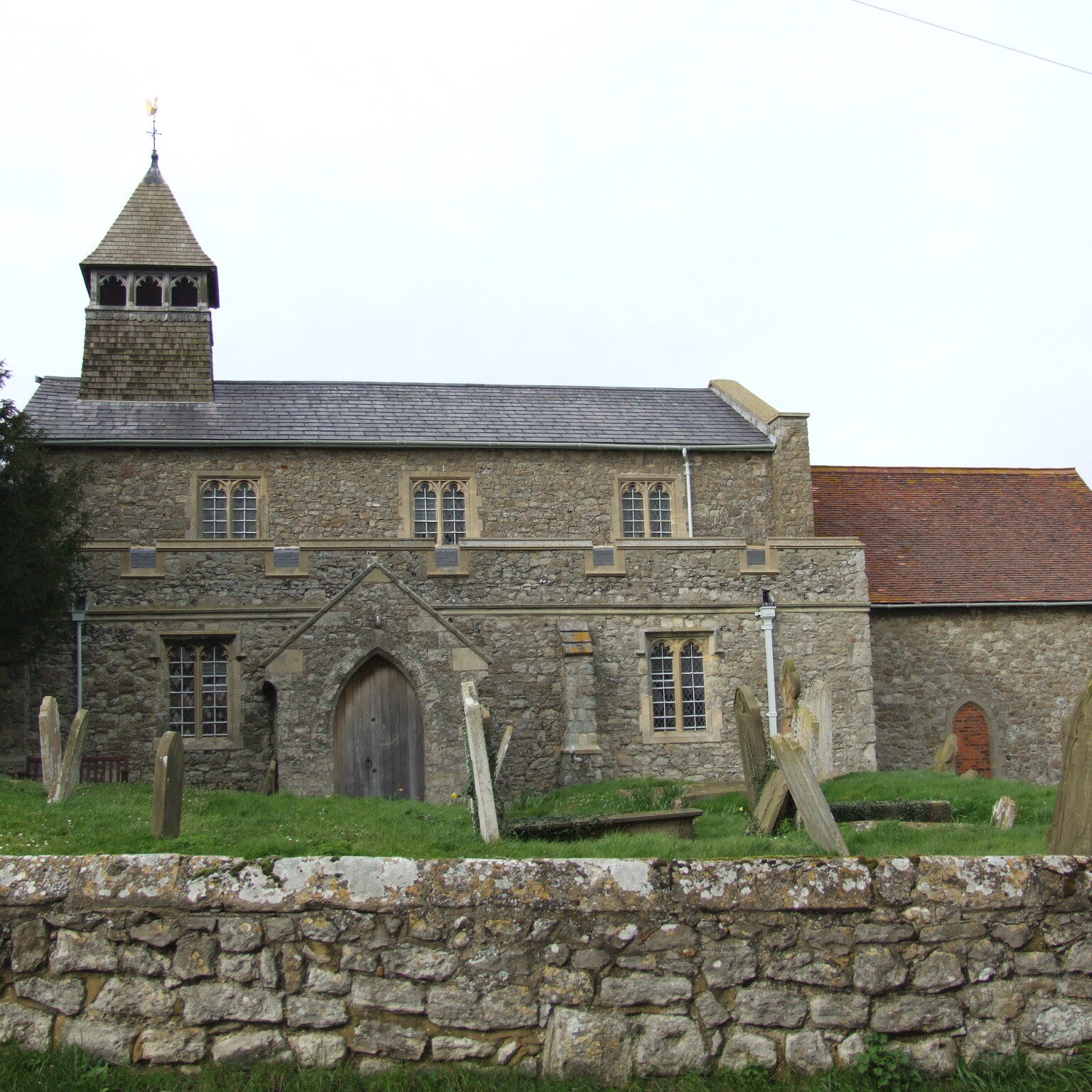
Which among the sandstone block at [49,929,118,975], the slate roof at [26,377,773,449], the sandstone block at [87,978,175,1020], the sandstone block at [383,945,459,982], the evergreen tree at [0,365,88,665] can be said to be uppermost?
the slate roof at [26,377,773,449]

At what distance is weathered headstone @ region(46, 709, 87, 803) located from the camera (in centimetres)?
1083

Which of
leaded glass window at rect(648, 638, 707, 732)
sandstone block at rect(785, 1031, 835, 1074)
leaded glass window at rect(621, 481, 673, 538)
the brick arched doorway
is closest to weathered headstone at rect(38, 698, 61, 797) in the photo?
sandstone block at rect(785, 1031, 835, 1074)

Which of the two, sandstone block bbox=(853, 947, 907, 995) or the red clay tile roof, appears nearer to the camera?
sandstone block bbox=(853, 947, 907, 995)

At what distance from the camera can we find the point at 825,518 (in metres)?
24.4

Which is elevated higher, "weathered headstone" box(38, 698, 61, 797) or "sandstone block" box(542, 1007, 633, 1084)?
"weathered headstone" box(38, 698, 61, 797)

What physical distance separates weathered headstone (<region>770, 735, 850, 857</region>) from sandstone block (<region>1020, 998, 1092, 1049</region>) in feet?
6.45

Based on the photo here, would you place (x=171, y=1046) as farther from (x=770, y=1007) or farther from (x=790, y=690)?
(x=790, y=690)

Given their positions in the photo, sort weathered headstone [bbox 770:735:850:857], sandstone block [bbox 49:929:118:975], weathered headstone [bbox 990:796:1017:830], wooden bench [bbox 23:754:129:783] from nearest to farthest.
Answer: sandstone block [bbox 49:929:118:975], weathered headstone [bbox 770:735:850:857], weathered headstone [bbox 990:796:1017:830], wooden bench [bbox 23:754:129:783]

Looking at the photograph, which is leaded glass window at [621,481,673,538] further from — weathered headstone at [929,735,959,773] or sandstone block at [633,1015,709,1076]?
sandstone block at [633,1015,709,1076]

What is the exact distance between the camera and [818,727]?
16.4m

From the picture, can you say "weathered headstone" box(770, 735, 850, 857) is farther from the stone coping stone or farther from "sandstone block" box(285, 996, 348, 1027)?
"sandstone block" box(285, 996, 348, 1027)

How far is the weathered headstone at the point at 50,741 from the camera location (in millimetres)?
11406

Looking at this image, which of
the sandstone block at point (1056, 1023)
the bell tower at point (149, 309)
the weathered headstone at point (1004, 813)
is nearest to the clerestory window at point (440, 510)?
the bell tower at point (149, 309)

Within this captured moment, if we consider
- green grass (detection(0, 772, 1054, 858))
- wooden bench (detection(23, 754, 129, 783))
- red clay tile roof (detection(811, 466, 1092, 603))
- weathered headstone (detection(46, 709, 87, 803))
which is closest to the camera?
green grass (detection(0, 772, 1054, 858))
